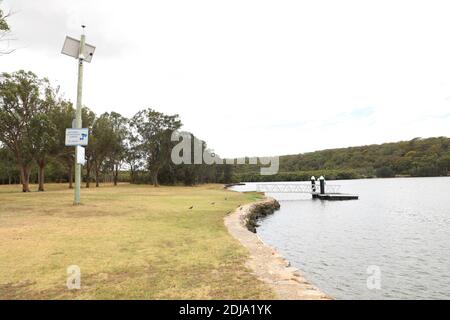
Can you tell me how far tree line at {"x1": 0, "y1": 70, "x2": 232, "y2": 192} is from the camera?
1224 inches

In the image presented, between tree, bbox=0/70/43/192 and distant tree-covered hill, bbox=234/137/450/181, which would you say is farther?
distant tree-covered hill, bbox=234/137/450/181

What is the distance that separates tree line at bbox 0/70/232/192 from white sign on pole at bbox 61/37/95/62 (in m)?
13.8

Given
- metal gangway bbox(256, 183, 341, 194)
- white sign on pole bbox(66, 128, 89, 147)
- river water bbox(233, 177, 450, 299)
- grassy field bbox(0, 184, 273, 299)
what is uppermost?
white sign on pole bbox(66, 128, 89, 147)

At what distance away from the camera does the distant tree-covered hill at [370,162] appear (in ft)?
389

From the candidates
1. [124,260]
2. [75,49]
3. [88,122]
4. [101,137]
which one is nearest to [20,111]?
[88,122]

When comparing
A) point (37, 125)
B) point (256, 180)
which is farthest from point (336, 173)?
point (37, 125)

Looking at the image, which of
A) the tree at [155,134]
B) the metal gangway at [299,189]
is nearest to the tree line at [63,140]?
the tree at [155,134]

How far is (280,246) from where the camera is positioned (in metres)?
14.0

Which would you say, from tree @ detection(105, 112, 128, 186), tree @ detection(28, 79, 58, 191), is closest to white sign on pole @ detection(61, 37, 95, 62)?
tree @ detection(28, 79, 58, 191)

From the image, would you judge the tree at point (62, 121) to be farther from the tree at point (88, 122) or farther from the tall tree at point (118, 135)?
the tall tree at point (118, 135)
